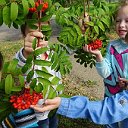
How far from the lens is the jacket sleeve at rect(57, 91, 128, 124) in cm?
156

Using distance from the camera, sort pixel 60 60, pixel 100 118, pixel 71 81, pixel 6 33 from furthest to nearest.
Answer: pixel 6 33
pixel 71 81
pixel 60 60
pixel 100 118

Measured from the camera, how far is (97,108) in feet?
5.38

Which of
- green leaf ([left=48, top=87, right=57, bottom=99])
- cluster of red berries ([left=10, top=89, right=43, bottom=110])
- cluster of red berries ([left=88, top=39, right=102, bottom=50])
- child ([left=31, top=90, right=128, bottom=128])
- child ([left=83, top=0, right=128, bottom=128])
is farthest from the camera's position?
child ([left=83, top=0, right=128, bottom=128])

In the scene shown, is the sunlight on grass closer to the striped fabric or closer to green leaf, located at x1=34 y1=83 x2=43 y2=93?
the striped fabric

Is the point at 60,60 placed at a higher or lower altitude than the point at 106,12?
lower

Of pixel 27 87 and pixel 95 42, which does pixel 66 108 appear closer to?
pixel 27 87

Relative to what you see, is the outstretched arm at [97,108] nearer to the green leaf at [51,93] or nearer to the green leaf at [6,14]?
the green leaf at [51,93]

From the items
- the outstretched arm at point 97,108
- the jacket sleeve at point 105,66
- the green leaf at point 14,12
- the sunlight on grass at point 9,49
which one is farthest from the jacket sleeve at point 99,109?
the sunlight on grass at point 9,49

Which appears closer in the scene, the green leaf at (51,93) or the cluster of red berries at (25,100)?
the cluster of red berries at (25,100)

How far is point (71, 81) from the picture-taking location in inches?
180

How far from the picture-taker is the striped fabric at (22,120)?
193 centimetres

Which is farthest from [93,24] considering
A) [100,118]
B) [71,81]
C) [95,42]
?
[71,81]

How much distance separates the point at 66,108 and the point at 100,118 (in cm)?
23

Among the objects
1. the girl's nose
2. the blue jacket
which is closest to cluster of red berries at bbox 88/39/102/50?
the blue jacket
